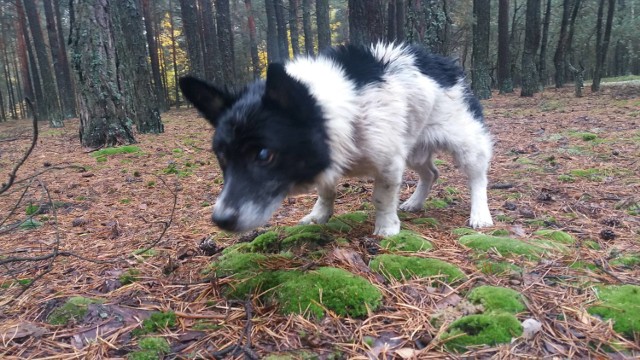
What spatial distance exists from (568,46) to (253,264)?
959 inches

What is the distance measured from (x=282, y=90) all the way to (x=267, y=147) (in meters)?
0.36

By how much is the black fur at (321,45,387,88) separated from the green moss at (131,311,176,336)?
6.78ft

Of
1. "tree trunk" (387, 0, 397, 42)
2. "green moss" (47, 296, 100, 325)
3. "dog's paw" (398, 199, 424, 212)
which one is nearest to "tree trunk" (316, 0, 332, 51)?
"tree trunk" (387, 0, 397, 42)

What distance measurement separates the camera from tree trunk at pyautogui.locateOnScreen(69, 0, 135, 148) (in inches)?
327

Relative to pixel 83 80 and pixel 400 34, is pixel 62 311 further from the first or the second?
pixel 400 34

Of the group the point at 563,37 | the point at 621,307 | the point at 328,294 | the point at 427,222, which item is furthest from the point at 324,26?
the point at 621,307

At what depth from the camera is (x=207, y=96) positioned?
3.09 m

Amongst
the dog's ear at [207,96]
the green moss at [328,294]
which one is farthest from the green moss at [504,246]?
the dog's ear at [207,96]

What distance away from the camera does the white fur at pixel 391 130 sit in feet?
10.4

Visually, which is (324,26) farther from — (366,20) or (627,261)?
(627,261)

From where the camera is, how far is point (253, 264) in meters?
2.91

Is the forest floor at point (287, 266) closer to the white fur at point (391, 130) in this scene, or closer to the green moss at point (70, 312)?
the green moss at point (70, 312)

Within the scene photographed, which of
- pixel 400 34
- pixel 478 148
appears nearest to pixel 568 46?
pixel 400 34

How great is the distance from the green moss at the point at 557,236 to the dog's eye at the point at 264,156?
2.19 metres
